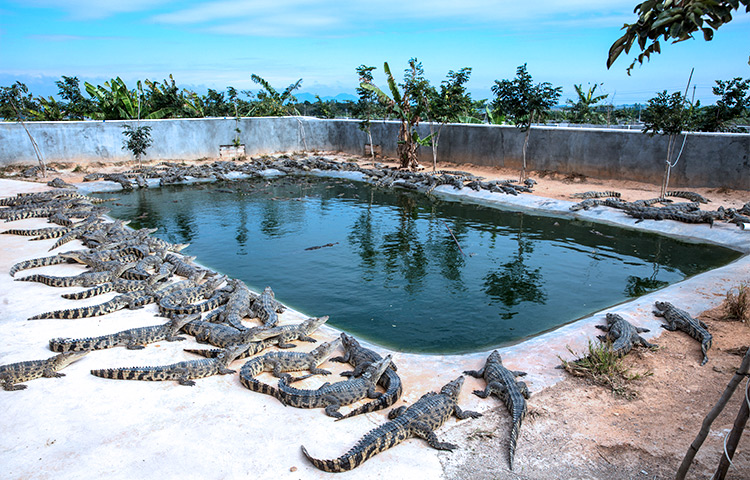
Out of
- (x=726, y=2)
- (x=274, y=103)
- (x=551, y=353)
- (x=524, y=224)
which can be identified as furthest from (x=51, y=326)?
(x=274, y=103)

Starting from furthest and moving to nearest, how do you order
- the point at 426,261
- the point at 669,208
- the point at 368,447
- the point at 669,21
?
the point at 669,208
the point at 426,261
the point at 368,447
the point at 669,21

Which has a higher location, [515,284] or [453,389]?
[453,389]

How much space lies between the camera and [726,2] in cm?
207

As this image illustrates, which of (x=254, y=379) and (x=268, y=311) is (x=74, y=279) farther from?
(x=254, y=379)

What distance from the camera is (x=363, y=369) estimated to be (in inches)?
201

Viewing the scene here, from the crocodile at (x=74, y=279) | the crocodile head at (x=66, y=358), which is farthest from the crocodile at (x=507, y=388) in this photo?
the crocodile at (x=74, y=279)

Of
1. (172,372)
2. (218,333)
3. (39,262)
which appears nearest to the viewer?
(172,372)

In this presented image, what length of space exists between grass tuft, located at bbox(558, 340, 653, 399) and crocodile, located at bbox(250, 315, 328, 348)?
311 cm

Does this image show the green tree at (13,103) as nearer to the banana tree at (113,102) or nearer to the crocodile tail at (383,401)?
the banana tree at (113,102)

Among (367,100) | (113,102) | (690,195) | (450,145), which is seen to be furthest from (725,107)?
(113,102)

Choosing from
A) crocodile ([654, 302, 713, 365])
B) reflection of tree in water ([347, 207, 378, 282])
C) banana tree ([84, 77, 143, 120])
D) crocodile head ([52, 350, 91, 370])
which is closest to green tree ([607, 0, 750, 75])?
crocodile ([654, 302, 713, 365])

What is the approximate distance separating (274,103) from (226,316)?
885 inches

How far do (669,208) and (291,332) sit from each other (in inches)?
411

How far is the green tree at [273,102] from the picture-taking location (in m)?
26.7
